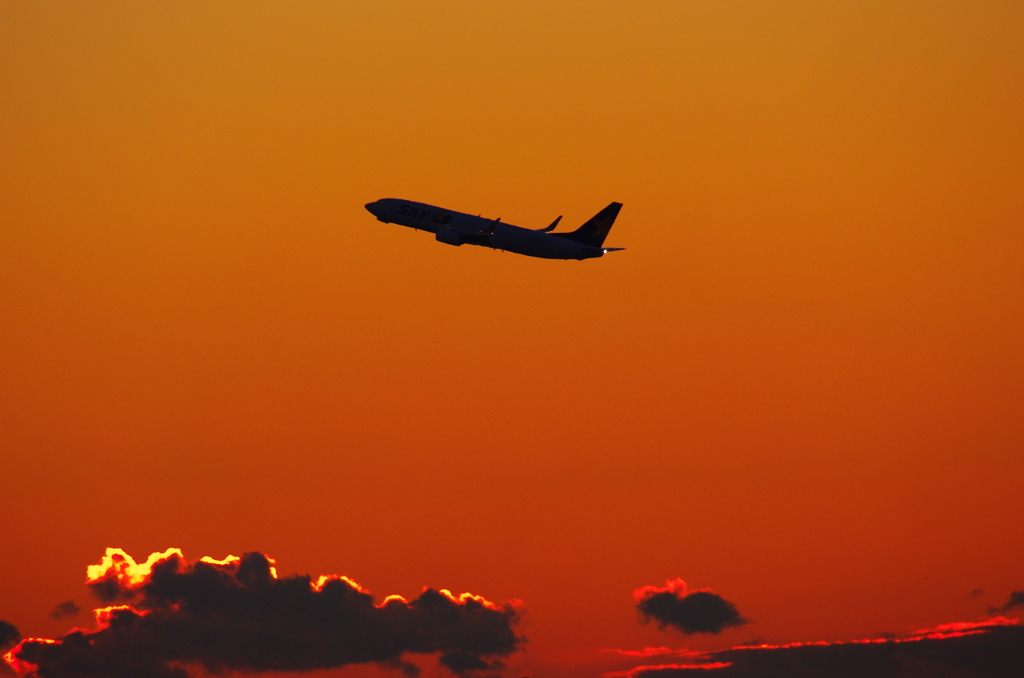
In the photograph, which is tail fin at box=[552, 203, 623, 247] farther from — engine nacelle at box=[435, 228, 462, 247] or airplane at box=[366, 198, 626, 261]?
engine nacelle at box=[435, 228, 462, 247]

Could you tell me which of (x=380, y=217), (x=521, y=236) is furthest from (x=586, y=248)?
(x=380, y=217)

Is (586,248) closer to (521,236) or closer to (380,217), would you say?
(521,236)

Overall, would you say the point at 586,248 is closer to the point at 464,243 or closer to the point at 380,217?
the point at 464,243

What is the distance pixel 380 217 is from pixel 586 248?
3268 cm

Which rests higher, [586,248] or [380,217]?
[380,217]

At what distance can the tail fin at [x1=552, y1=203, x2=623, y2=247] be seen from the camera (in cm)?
16250

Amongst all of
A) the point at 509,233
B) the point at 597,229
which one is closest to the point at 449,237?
the point at 509,233

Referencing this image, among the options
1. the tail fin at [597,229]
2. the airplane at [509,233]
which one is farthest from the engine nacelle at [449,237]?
the tail fin at [597,229]

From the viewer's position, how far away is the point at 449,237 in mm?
158875

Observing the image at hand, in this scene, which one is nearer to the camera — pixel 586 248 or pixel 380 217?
pixel 586 248

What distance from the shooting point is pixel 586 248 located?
157875 millimetres

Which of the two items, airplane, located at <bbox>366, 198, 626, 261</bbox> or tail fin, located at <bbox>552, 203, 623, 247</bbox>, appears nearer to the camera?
airplane, located at <bbox>366, 198, 626, 261</bbox>

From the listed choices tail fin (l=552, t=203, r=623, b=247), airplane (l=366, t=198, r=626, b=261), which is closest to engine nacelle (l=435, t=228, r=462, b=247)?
airplane (l=366, t=198, r=626, b=261)

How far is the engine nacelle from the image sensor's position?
6245 inches
